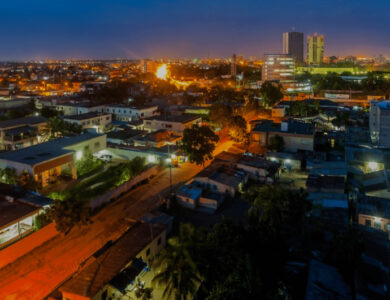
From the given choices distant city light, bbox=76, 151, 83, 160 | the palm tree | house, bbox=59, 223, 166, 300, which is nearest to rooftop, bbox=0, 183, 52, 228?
house, bbox=59, 223, 166, 300

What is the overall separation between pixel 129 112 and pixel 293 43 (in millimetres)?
107709

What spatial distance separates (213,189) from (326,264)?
5.70m

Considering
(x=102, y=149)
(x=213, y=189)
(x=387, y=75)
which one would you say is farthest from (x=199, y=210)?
(x=387, y=75)

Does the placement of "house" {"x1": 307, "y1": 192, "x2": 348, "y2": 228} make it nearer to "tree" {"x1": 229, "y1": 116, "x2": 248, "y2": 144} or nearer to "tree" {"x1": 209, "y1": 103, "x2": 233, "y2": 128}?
"tree" {"x1": 229, "y1": 116, "x2": 248, "y2": 144}

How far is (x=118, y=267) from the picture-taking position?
7.33m

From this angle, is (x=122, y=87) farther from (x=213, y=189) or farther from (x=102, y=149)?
(x=213, y=189)

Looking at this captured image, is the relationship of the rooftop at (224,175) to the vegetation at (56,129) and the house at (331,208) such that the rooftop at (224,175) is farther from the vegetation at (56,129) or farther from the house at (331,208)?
the vegetation at (56,129)

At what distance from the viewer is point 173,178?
14516 millimetres

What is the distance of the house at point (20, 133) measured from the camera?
19062 millimetres

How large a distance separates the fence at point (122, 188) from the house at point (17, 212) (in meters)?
1.53

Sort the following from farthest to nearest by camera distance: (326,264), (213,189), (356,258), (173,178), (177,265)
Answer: (173,178) < (213,189) < (326,264) < (356,258) < (177,265)

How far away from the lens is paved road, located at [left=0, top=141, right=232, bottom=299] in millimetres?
7699

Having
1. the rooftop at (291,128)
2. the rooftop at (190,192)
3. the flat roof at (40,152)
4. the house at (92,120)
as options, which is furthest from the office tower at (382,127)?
the house at (92,120)

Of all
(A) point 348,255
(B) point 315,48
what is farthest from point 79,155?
(B) point 315,48
